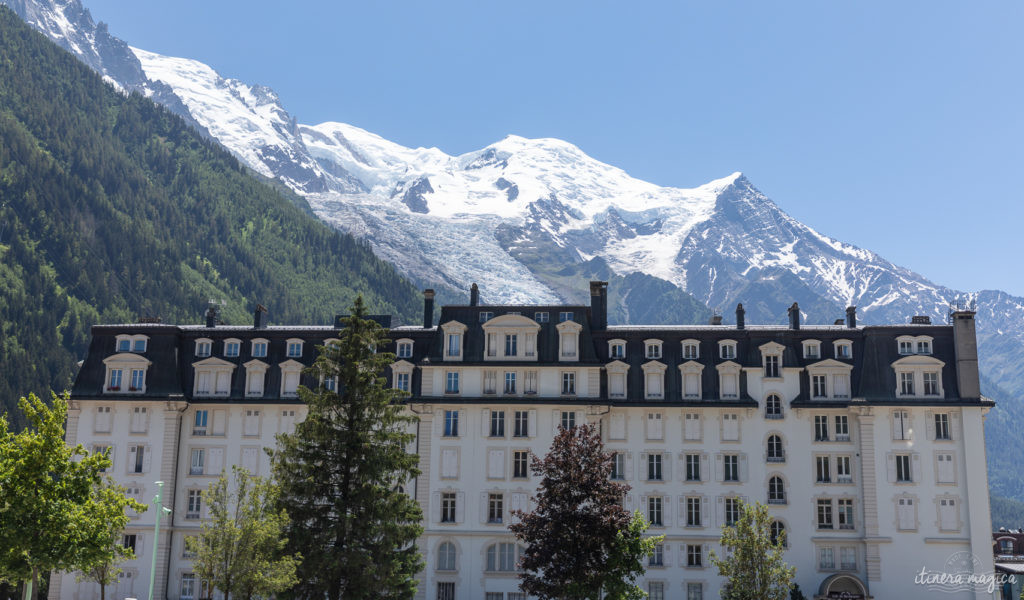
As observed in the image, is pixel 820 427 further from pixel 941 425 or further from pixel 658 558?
pixel 658 558

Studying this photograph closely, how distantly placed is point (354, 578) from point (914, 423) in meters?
50.1

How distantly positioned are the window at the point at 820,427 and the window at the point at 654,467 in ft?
43.9

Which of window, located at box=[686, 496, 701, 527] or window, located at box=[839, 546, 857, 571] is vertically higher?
window, located at box=[686, 496, 701, 527]

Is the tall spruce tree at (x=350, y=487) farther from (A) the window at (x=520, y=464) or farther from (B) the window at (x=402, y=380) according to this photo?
(B) the window at (x=402, y=380)

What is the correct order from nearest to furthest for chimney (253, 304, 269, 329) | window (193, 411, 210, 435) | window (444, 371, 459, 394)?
window (444, 371, 459, 394), window (193, 411, 210, 435), chimney (253, 304, 269, 329)

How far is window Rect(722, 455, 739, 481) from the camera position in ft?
291

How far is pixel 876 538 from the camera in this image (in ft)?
281

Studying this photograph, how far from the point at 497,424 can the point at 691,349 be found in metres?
18.1

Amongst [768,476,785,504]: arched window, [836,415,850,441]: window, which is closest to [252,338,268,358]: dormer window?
[768,476,785,504]: arched window

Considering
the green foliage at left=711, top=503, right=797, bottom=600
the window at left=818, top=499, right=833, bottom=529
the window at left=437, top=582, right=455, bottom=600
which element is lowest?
the window at left=437, top=582, right=455, bottom=600

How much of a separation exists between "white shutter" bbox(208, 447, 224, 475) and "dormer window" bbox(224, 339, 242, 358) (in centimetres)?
850

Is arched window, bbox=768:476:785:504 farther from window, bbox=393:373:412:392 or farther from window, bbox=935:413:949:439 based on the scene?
window, bbox=393:373:412:392

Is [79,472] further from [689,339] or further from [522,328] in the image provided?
[689,339]

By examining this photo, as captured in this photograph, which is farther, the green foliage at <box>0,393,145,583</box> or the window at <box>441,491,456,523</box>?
the window at <box>441,491,456,523</box>
